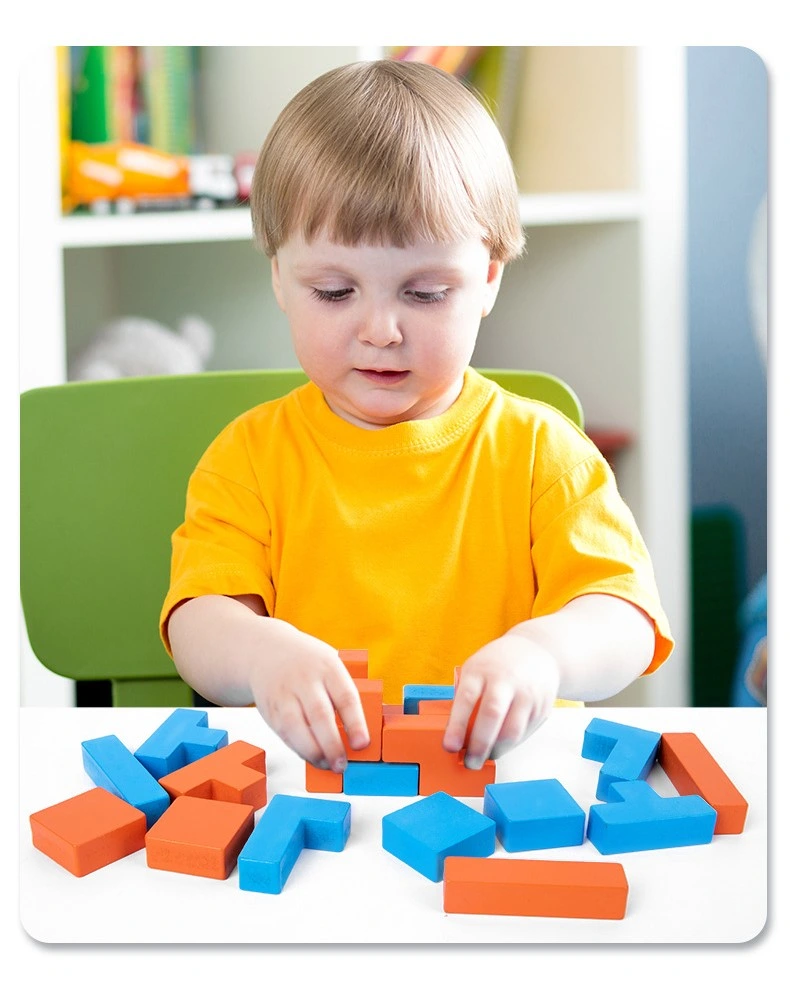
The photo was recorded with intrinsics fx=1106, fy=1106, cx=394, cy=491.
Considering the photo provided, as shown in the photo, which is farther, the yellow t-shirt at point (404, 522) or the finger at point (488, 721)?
the yellow t-shirt at point (404, 522)

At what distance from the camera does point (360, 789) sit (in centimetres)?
54

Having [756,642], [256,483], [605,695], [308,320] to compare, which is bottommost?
[756,642]

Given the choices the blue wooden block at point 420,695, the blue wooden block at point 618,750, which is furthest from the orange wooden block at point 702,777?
the blue wooden block at point 420,695

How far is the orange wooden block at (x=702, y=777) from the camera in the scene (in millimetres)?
507

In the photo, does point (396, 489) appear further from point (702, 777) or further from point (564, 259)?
point (564, 259)

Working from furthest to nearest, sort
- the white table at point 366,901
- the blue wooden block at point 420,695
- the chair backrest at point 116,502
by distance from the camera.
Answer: the chair backrest at point 116,502 < the blue wooden block at point 420,695 < the white table at point 366,901

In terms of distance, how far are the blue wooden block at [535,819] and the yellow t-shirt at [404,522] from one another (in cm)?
25

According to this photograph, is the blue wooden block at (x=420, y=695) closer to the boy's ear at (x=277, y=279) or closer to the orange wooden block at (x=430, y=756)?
the orange wooden block at (x=430, y=756)

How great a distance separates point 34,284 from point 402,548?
38cm

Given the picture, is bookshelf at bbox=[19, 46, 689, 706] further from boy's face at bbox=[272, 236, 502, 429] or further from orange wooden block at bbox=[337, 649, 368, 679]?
orange wooden block at bbox=[337, 649, 368, 679]

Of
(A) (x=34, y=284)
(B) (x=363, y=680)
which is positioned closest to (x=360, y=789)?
(B) (x=363, y=680)

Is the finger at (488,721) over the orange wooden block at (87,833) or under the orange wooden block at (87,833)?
over

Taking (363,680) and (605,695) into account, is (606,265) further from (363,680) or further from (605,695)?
(363,680)

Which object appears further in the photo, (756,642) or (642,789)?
(756,642)
